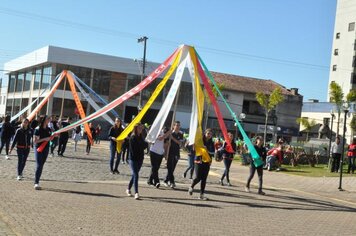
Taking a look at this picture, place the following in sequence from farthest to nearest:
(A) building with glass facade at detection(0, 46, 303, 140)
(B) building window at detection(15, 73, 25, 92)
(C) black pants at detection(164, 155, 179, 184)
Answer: (B) building window at detection(15, 73, 25, 92)
(A) building with glass facade at detection(0, 46, 303, 140)
(C) black pants at detection(164, 155, 179, 184)

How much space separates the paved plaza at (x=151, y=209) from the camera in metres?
7.96

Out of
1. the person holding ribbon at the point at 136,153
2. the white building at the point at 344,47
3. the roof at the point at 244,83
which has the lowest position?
the person holding ribbon at the point at 136,153

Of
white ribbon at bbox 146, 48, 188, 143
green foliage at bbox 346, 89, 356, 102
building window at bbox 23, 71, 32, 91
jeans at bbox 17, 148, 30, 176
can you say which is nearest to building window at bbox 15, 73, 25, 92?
building window at bbox 23, 71, 32, 91

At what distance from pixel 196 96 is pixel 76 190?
4112 mm

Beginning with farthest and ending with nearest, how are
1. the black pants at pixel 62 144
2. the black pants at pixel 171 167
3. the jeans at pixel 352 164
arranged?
the jeans at pixel 352 164
the black pants at pixel 62 144
the black pants at pixel 171 167

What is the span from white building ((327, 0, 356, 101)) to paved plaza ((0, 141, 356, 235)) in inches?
2256

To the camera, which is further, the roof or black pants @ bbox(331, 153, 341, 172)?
the roof

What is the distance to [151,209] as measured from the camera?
32.4 feet

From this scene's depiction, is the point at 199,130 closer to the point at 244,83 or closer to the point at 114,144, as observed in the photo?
the point at 114,144

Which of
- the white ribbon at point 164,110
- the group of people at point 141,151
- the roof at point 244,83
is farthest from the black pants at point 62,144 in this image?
the roof at point 244,83

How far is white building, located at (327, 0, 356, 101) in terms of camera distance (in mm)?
69062

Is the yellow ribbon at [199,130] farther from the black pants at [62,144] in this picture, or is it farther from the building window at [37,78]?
the building window at [37,78]

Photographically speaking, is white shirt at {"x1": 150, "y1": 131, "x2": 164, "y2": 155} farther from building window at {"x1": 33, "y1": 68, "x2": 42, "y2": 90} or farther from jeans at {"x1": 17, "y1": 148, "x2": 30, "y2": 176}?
building window at {"x1": 33, "y1": 68, "x2": 42, "y2": 90}

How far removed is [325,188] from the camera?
58.0ft
